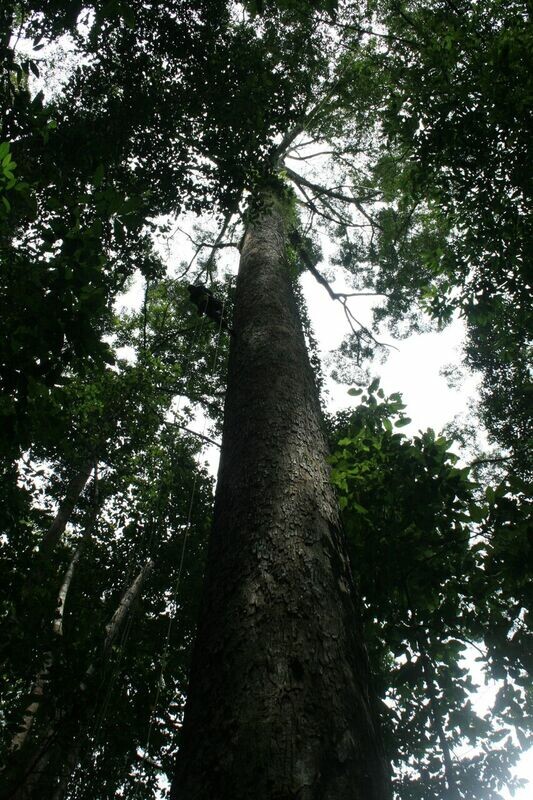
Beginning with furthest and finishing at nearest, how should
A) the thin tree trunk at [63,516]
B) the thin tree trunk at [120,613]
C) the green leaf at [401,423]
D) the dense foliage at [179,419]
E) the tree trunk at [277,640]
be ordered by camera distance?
the thin tree trunk at [63,516] < the thin tree trunk at [120,613] < the green leaf at [401,423] < the dense foliage at [179,419] < the tree trunk at [277,640]

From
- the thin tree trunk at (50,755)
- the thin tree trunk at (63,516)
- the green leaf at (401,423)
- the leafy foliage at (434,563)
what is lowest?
the thin tree trunk at (50,755)

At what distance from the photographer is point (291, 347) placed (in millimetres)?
2975

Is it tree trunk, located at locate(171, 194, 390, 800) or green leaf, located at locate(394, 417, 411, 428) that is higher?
green leaf, located at locate(394, 417, 411, 428)

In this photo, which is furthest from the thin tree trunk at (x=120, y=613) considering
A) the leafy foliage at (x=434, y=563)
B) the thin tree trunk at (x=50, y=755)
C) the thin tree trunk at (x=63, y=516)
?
the leafy foliage at (x=434, y=563)

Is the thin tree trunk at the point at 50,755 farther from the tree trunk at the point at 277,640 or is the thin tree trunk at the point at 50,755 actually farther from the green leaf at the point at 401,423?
the green leaf at the point at 401,423

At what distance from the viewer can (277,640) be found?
53.1 inches

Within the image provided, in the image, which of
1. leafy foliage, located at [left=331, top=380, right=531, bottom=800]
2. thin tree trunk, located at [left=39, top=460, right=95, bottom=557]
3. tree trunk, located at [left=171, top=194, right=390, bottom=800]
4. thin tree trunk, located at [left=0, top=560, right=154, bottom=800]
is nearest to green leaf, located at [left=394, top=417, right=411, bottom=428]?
leafy foliage, located at [left=331, top=380, right=531, bottom=800]

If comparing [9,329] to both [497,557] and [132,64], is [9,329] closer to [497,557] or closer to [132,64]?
[497,557]

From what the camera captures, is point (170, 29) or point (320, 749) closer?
point (320, 749)

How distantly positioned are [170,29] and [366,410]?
4.72m

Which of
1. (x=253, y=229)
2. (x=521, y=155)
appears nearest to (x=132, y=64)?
(x=253, y=229)

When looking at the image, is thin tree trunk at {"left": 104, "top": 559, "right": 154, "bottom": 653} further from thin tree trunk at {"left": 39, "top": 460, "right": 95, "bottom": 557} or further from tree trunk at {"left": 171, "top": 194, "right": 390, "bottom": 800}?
tree trunk at {"left": 171, "top": 194, "right": 390, "bottom": 800}

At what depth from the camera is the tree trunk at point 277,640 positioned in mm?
1093

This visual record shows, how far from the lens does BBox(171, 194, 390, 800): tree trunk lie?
109cm
